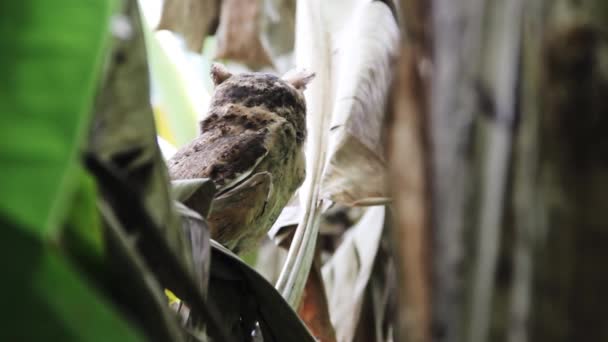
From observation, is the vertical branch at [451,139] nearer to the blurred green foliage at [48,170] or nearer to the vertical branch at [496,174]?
the vertical branch at [496,174]

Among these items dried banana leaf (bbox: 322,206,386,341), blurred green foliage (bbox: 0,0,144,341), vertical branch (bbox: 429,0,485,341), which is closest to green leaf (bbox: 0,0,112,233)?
blurred green foliage (bbox: 0,0,144,341)

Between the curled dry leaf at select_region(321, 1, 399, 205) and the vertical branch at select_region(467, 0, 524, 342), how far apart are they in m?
0.46

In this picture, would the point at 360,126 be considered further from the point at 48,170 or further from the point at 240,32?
the point at 48,170

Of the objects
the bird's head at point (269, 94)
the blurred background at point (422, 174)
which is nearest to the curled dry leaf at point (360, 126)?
the bird's head at point (269, 94)

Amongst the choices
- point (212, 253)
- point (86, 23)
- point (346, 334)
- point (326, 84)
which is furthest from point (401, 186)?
point (346, 334)

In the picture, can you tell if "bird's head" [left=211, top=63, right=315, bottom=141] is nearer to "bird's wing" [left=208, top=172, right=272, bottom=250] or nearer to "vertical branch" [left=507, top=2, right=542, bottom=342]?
"bird's wing" [left=208, top=172, right=272, bottom=250]

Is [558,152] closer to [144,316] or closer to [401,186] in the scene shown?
[401,186]

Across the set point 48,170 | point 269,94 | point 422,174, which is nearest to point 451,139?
point 422,174

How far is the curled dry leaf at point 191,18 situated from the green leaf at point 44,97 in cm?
83

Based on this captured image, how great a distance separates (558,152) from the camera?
0.33 m

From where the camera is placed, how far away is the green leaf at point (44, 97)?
31cm

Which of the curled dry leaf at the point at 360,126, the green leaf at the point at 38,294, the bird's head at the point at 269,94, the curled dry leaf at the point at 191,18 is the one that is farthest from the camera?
the curled dry leaf at the point at 191,18

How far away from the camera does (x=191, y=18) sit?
3.87ft

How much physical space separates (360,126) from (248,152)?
0.41ft
